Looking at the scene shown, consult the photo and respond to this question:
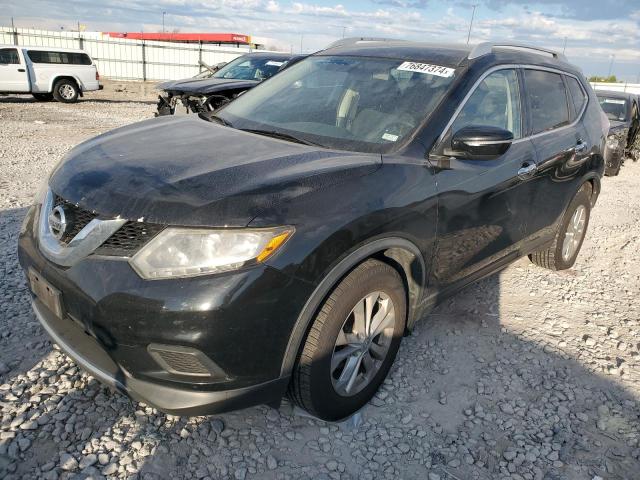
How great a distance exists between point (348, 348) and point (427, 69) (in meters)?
1.68

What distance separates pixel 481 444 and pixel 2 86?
56.3ft

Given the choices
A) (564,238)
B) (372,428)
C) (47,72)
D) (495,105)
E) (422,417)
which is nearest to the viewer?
(372,428)

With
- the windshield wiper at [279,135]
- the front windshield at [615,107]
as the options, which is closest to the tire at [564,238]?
the windshield wiper at [279,135]

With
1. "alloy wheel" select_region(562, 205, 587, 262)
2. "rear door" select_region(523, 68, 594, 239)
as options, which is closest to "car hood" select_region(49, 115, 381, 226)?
"rear door" select_region(523, 68, 594, 239)

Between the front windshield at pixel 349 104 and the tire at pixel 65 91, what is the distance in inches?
602

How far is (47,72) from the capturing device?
15.9m

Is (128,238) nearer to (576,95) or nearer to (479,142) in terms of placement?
(479,142)

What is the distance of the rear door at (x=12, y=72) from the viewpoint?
15180mm

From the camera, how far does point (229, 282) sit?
1.90 meters

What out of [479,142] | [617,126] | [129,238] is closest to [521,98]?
[479,142]

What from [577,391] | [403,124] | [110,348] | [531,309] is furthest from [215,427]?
[531,309]

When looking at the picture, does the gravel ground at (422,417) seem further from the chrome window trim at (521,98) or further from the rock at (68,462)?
the chrome window trim at (521,98)

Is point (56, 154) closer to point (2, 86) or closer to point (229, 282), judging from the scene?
point (229, 282)

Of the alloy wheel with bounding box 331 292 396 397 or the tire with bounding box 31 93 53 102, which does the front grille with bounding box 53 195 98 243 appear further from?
the tire with bounding box 31 93 53 102
